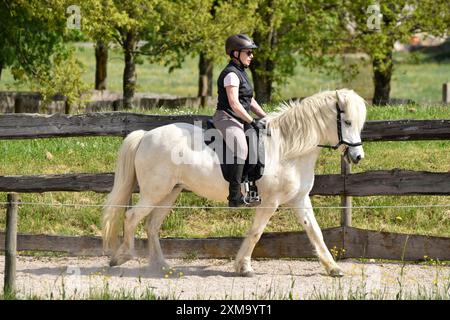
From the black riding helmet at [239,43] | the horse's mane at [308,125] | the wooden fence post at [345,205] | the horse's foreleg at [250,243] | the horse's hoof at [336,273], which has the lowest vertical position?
the horse's hoof at [336,273]

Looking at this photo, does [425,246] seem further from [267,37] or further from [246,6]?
[267,37]

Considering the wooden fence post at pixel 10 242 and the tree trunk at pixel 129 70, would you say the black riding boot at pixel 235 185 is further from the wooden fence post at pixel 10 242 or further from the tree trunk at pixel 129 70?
the tree trunk at pixel 129 70

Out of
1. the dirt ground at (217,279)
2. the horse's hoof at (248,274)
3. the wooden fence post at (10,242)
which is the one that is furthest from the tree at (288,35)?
the wooden fence post at (10,242)

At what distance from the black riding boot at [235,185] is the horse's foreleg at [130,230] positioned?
3.28ft

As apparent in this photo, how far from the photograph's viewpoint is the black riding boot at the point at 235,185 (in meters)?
10.5

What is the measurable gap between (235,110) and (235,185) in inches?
31.5

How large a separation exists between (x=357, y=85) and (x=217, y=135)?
35.3 m

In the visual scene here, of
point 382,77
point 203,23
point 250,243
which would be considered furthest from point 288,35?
point 250,243

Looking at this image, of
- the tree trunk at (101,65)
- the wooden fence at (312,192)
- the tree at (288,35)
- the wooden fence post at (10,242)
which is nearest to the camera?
the wooden fence post at (10,242)

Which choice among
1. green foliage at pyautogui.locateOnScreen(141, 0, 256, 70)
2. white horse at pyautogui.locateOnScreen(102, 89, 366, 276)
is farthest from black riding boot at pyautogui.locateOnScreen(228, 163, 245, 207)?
green foliage at pyautogui.locateOnScreen(141, 0, 256, 70)

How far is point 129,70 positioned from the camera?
83.6 ft

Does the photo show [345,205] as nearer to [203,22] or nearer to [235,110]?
[235,110]

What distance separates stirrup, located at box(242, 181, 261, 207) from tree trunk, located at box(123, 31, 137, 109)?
14.0 m

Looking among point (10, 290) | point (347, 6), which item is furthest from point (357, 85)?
point (10, 290)
